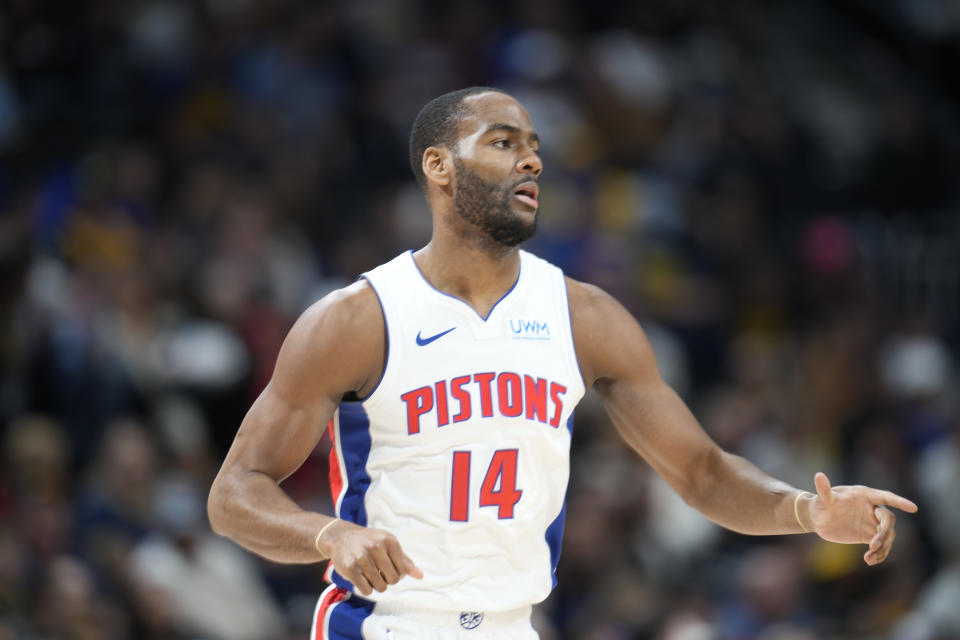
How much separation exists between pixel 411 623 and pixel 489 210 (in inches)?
59.0

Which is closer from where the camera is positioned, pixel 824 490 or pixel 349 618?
pixel 824 490

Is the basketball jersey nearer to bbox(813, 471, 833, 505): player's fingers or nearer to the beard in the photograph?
the beard

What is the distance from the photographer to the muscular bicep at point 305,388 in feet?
15.7

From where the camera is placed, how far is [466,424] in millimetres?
4852

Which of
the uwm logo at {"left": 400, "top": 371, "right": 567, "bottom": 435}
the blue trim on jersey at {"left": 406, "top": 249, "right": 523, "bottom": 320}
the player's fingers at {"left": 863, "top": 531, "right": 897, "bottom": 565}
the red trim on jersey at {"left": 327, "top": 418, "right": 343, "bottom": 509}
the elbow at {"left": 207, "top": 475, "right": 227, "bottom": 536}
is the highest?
the blue trim on jersey at {"left": 406, "top": 249, "right": 523, "bottom": 320}

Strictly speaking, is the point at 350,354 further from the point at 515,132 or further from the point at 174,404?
the point at 174,404

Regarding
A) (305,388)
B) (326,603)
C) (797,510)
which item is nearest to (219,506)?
(305,388)

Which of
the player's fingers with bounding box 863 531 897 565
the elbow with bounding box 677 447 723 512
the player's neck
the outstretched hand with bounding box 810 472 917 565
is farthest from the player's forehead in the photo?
the player's fingers with bounding box 863 531 897 565

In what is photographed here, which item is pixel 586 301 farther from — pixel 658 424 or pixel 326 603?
pixel 326 603

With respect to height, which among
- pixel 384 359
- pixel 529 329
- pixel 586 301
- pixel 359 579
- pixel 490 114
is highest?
pixel 490 114

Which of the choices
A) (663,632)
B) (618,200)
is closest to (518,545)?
(663,632)

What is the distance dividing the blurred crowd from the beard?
356 cm

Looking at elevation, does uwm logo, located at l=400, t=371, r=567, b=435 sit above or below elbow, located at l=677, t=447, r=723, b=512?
above

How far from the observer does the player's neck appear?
5.16m
